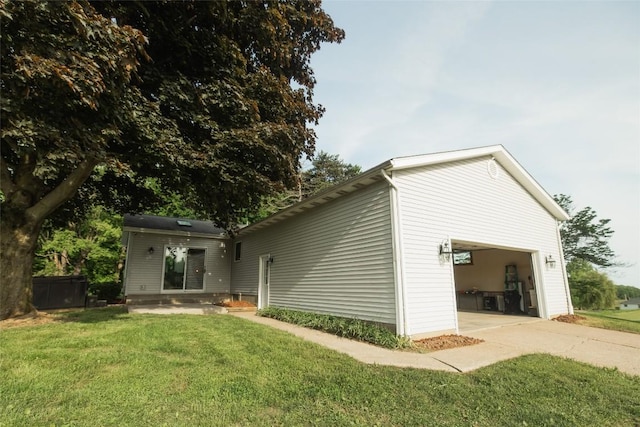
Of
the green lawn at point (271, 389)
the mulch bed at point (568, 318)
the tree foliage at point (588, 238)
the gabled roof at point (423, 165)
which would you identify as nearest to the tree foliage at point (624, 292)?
the tree foliage at point (588, 238)

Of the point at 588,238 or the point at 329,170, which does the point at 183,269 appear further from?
the point at 588,238

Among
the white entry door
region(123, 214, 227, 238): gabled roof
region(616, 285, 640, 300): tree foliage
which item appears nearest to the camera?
the white entry door

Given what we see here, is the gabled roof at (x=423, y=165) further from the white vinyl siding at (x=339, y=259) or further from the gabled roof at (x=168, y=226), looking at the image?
the gabled roof at (x=168, y=226)

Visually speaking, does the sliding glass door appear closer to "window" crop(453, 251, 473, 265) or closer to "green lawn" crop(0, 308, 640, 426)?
"green lawn" crop(0, 308, 640, 426)

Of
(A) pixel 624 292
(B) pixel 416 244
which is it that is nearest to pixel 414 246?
(B) pixel 416 244

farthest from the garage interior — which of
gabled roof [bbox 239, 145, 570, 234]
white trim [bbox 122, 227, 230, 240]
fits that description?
white trim [bbox 122, 227, 230, 240]

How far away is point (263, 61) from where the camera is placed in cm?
919

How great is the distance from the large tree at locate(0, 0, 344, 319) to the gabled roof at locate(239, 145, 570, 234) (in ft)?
3.83

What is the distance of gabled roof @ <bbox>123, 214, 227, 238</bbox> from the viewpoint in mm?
13180

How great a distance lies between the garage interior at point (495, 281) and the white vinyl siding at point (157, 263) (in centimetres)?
1055

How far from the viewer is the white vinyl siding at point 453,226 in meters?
6.70

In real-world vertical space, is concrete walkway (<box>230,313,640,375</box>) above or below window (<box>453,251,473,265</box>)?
below

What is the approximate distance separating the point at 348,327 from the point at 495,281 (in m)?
8.67

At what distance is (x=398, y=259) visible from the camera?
643cm
